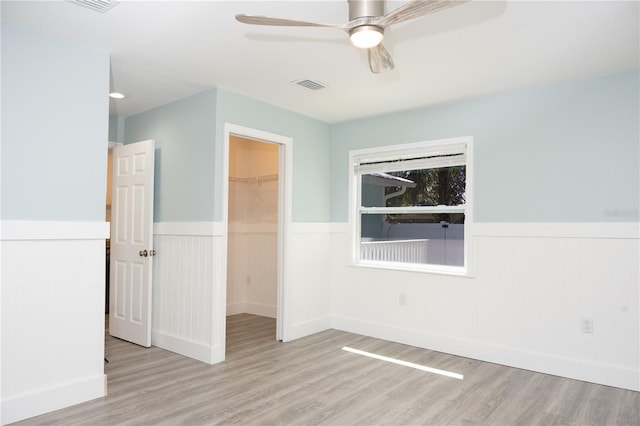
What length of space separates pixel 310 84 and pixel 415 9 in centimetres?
187

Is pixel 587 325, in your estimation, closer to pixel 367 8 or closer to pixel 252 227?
pixel 367 8

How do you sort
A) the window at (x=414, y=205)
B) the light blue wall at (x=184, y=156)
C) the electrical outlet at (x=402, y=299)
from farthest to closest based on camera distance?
the electrical outlet at (x=402, y=299), the window at (x=414, y=205), the light blue wall at (x=184, y=156)

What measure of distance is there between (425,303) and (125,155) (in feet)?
11.3

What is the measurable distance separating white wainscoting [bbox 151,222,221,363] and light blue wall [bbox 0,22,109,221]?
102 centimetres

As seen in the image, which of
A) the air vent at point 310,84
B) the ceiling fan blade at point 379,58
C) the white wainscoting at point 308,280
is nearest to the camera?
the ceiling fan blade at point 379,58

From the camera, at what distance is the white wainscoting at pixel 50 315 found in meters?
2.60

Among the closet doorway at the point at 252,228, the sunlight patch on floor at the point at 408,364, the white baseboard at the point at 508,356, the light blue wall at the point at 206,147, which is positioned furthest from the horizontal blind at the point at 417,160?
the sunlight patch on floor at the point at 408,364

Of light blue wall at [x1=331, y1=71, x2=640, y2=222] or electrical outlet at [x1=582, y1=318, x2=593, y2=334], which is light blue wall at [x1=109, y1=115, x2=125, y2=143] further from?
electrical outlet at [x1=582, y1=318, x2=593, y2=334]

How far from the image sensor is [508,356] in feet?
12.3

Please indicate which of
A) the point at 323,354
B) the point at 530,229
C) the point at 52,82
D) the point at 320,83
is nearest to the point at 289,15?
the point at 320,83

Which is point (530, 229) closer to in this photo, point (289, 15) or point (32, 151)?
point (289, 15)

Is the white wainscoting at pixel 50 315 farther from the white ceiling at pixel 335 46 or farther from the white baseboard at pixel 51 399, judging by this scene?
the white ceiling at pixel 335 46

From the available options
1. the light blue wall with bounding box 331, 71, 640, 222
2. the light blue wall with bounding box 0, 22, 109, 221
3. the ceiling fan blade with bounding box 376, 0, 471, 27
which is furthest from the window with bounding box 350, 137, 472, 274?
the light blue wall with bounding box 0, 22, 109, 221

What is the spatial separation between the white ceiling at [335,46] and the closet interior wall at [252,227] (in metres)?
1.79
